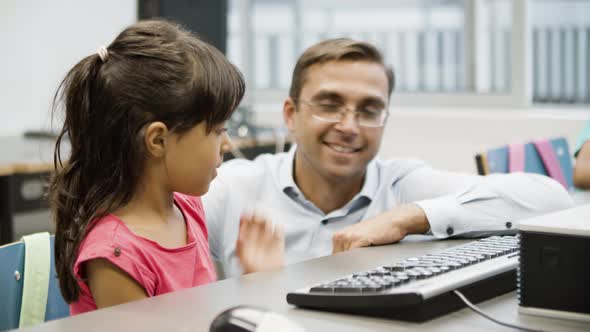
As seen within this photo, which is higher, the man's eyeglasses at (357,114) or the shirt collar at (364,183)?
the man's eyeglasses at (357,114)

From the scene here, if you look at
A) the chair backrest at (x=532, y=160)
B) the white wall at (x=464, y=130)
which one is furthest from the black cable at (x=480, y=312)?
the white wall at (x=464, y=130)

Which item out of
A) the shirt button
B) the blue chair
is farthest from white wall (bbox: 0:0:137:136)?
the shirt button

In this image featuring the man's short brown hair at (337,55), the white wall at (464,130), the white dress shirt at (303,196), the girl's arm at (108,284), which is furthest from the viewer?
the white wall at (464,130)

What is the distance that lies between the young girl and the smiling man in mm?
396

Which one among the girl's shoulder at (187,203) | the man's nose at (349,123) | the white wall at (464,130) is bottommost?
the white wall at (464,130)

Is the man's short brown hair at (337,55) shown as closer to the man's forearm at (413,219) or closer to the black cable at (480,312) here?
the man's forearm at (413,219)

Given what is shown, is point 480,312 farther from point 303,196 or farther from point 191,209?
point 303,196

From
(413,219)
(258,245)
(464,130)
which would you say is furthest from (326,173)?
(464,130)

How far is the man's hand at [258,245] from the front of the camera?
1.26 metres

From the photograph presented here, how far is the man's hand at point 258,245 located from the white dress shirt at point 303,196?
36 cm

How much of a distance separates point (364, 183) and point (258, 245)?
24.0 inches

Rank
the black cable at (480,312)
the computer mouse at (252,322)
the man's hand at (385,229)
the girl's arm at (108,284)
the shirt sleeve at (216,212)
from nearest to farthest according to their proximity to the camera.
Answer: the computer mouse at (252,322) < the black cable at (480,312) < the girl's arm at (108,284) < the man's hand at (385,229) < the shirt sleeve at (216,212)

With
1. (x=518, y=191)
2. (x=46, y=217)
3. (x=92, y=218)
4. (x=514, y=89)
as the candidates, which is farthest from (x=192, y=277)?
(x=514, y=89)

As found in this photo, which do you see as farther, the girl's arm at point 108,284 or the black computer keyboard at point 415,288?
the girl's arm at point 108,284
